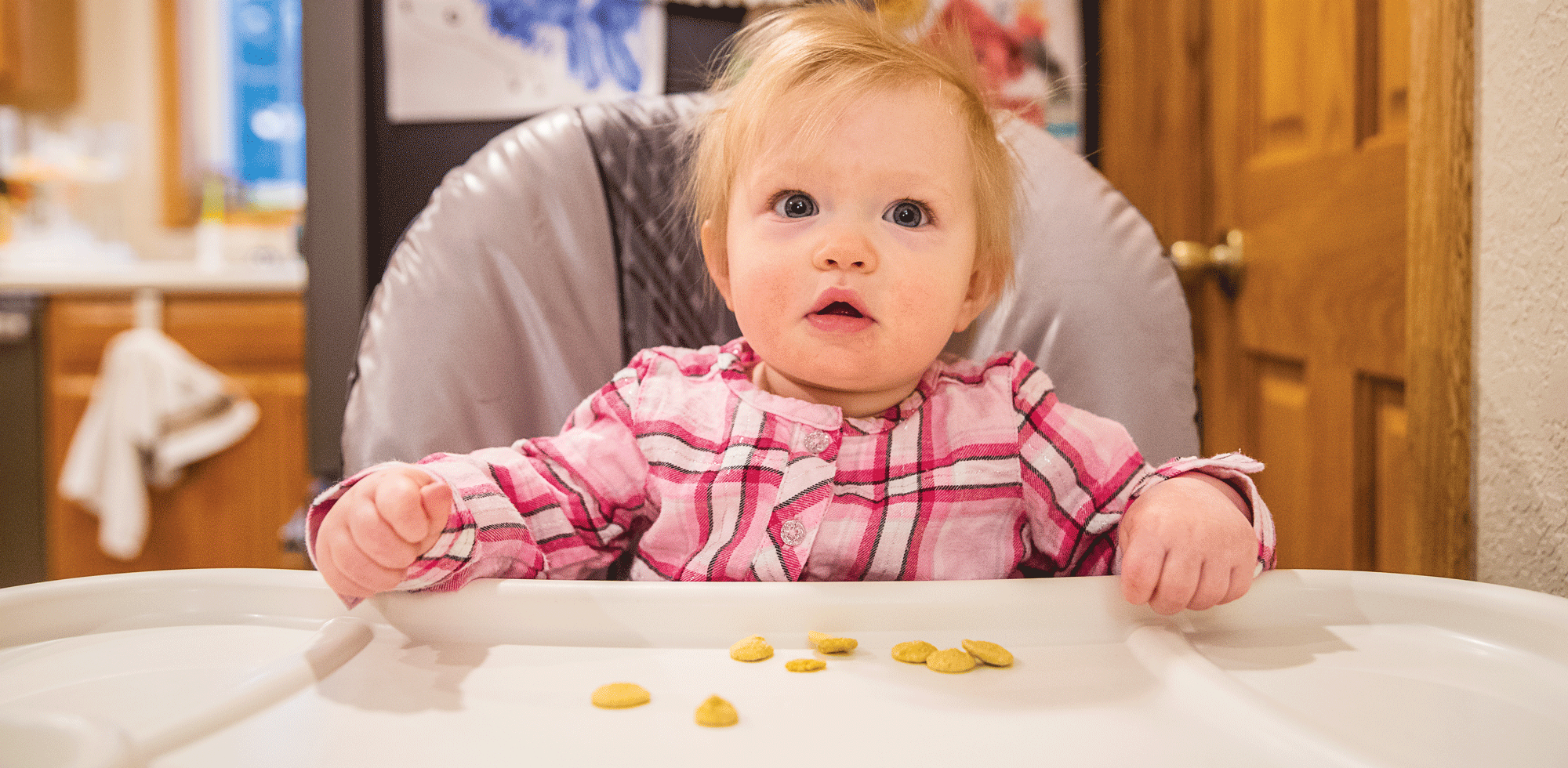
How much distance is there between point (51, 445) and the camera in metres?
2.54

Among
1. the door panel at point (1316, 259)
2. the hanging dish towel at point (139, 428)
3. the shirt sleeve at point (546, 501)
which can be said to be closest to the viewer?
the shirt sleeve at point (546, 501)

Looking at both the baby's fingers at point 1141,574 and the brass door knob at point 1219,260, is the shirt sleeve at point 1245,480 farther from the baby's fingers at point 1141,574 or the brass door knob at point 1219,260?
the brass door knob at point 1219,260

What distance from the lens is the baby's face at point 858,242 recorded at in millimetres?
706

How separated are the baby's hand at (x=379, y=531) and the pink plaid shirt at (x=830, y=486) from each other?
5.0 inches

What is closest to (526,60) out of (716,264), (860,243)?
(716,264)

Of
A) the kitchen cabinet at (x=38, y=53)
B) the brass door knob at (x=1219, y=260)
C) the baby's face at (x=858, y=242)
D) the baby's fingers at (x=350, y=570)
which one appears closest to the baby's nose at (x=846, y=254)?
the baby's face at (x=858, y=242)

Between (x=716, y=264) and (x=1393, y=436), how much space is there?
3.07 ft

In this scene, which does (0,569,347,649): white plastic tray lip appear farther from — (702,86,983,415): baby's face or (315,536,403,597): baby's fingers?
(702,86,983,415): baby's face

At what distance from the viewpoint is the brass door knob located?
66.2 inches

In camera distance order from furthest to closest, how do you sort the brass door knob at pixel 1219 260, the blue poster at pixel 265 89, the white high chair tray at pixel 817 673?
1. the blue poster at pixel 265 89
2. the brass door knob at pixel 1219 260
3. the white high chair tray at pixel 817 673

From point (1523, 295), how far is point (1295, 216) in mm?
717

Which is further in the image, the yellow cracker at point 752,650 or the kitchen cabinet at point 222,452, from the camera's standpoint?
the kitchen cabinet at point 222,452

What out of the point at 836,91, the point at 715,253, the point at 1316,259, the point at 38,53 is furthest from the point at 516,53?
the point at 38,53

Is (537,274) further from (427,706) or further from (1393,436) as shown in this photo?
(1393,436)
